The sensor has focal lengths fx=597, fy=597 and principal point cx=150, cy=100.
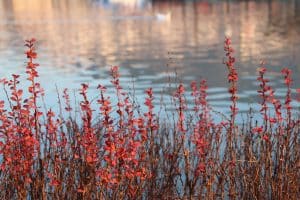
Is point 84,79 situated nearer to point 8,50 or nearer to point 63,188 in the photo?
point 8,50

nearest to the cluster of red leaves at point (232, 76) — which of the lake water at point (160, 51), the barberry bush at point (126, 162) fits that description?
the barberry bush at point (126, 162)

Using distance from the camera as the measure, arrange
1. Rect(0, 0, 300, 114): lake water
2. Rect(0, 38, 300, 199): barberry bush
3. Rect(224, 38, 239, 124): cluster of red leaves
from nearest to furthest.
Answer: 1. Rect(0, 38, 300, 199): barberry bush
2. Rect(224, 38, 239, 124): cluster of red leaves
3. Rect(0, 0, 300, 114): lake water

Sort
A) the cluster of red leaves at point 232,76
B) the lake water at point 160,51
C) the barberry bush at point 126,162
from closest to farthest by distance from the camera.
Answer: the barberry bush at point 126,162
the cluster of red leaves at point 232,76
the lake water at point 160,51

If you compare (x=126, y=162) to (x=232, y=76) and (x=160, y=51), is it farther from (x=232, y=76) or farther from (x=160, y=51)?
(x=160, y=51)

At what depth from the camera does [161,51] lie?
46031 mm

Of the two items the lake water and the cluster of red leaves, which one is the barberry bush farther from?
the lake water

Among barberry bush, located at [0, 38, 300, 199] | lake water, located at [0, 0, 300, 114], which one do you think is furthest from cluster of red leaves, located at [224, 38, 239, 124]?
lake water, located at [0, 0, 300, 114]

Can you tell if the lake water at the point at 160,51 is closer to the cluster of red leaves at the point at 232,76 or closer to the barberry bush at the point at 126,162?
the barberry bush at the point at 126,162

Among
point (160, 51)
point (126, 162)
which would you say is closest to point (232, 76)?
point (126, 162)

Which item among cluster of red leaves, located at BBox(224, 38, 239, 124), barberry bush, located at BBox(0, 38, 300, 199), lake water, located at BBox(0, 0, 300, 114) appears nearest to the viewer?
barberry bush, located at BBox(0, 38, 300, 199)

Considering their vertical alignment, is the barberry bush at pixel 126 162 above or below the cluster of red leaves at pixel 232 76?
below

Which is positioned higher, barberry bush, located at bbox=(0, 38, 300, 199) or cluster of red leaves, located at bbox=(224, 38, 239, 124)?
cluster of red leaves, located at bbox=(224, 38, 239, 124)

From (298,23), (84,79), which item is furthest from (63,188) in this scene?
(298,23)

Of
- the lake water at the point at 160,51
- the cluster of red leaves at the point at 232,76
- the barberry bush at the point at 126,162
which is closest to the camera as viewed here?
the barberry bush at the point at 126,162
